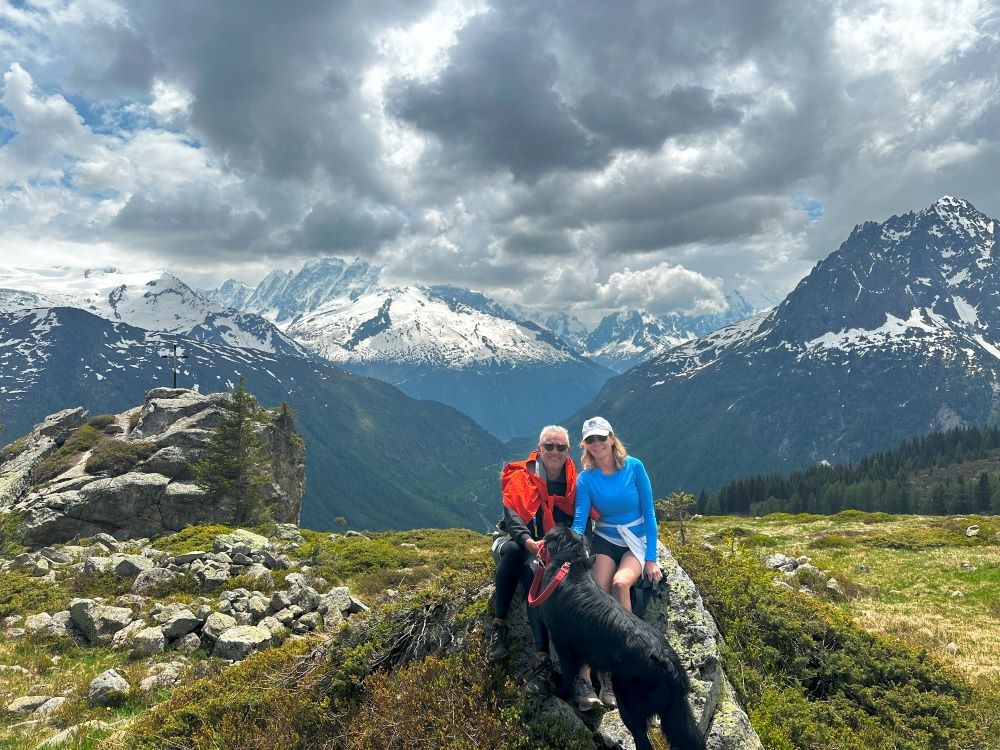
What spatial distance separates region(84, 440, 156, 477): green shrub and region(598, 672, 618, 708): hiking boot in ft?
137

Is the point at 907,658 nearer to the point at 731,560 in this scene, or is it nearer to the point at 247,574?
the point at 731,560

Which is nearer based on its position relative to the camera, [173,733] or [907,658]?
[173,733]

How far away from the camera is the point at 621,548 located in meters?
7.50

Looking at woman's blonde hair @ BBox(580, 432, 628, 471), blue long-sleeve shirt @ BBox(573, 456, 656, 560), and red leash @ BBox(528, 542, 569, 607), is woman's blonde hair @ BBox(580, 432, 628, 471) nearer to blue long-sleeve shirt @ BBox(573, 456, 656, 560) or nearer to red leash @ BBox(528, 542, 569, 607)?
blue long-sleeve shirt @ BBox(573, 456, 656, 560)

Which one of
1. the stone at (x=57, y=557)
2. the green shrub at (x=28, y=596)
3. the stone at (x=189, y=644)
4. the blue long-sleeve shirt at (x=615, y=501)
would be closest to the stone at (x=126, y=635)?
the stone at (x=189, y=644)

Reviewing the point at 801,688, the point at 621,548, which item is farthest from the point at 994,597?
the point at 621,548

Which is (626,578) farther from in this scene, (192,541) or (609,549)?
(192,541)

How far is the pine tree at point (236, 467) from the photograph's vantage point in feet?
122

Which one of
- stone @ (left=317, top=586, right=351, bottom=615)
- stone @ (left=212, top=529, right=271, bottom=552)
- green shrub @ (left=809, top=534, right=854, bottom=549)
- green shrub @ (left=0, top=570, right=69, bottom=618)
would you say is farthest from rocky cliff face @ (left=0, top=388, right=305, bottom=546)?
green shrub @ (left=809, top=534, right=854, bottom=549)

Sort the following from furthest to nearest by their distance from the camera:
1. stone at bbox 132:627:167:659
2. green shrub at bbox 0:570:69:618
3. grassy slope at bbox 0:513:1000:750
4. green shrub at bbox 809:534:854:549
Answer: green shrub at bbox 809:534:854:549
green shrub at bbox 0:570:69:618
stone at bbox 132:627:167:659
grassy slope at bbox 0:513:1000:750

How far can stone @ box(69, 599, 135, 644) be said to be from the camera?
13.5m

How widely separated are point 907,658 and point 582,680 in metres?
6.13

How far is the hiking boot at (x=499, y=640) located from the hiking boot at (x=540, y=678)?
472mm

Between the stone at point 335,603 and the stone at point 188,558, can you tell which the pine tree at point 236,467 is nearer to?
the stone at point 188,558
